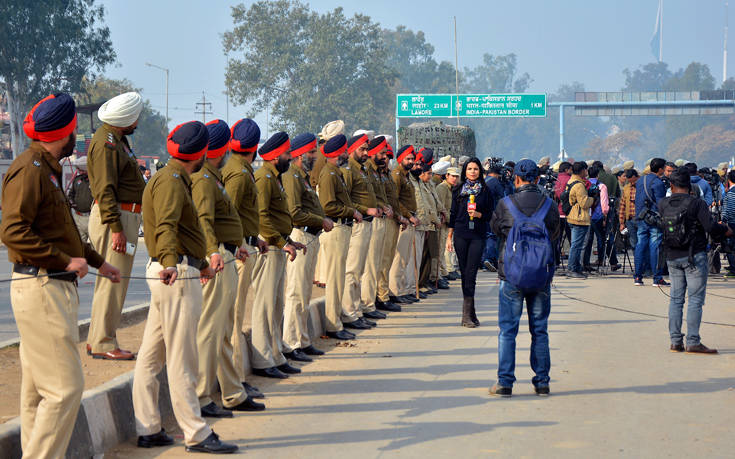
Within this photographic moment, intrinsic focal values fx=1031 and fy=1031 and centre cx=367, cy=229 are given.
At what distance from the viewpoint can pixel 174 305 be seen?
6.34m

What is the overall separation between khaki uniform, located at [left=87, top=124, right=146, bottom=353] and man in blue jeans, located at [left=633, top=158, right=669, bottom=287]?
31.5 ft

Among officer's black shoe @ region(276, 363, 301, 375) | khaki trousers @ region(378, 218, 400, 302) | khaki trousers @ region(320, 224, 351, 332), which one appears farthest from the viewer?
khaki trousers @ region(378, 218, 400, 302)

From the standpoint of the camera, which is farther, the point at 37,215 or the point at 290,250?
the point at 290,250

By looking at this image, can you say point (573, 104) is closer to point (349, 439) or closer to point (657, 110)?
point (657, 110)

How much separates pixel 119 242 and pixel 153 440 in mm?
2437

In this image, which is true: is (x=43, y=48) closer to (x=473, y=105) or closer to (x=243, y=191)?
(x=473, y=105)

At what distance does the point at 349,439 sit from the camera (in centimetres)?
679

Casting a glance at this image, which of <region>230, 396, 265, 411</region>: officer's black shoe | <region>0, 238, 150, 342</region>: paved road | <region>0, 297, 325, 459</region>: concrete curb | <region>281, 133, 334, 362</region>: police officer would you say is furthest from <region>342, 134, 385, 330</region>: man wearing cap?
<region>0, 297, 325, 459</region>: concrete curb

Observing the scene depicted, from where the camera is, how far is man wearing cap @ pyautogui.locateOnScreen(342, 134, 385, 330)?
11859 millimetres

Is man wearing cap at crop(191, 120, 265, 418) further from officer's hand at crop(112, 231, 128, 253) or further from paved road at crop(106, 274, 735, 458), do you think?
officer's hand at crop(112, 231, 128, 253)

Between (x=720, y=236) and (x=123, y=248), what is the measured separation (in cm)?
627

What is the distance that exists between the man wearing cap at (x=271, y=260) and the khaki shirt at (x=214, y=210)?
54.3 inches

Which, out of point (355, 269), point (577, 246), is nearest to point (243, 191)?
point (355, 269)

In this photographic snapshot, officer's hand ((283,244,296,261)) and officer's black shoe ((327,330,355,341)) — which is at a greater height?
officer's hand ((283,244,296,261))
